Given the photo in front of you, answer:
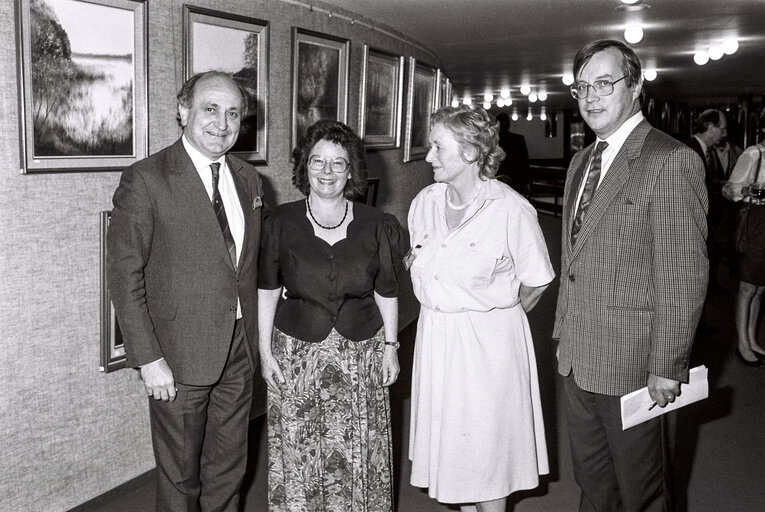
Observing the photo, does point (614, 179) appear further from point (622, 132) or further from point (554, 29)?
point (554, 29)

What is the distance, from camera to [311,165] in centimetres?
291

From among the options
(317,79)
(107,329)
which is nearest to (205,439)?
(107,329)

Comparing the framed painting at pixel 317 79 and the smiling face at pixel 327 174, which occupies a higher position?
the framed painting at pixel 317 79

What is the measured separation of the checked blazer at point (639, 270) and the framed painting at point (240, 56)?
81.2 inches

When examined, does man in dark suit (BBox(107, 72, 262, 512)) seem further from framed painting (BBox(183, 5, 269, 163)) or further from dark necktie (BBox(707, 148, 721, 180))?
dark necktie (BBox(707, 148, 721, 180))

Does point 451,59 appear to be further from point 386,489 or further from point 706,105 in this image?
point 706,105

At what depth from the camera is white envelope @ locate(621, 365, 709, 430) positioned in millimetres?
2439

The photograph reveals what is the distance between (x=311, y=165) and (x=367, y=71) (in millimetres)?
3081

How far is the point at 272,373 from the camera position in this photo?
9.82 feet

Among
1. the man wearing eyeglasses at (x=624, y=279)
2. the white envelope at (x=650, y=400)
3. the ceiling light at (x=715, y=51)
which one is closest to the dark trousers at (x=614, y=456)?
the man wearing eyeglasses at (x=624, y=279)

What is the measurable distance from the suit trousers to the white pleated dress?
0.72 meters

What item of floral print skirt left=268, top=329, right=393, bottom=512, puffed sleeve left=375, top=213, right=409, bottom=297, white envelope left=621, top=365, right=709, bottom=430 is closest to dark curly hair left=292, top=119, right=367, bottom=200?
puffed sleeve left=375, top=213, right=409, bottom=297

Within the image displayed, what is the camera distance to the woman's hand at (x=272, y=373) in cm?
298

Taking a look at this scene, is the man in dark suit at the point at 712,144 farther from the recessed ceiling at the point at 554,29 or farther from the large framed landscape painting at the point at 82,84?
the large framed landscape painting at the point at 82,84
